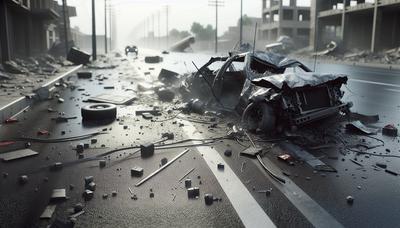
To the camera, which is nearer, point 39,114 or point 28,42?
point 39,114

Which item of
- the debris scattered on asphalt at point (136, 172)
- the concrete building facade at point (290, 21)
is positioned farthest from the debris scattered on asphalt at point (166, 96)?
the concrete building facade at point (290, 21)

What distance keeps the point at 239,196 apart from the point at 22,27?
3369cm

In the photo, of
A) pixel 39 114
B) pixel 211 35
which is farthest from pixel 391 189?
pixel 211 35

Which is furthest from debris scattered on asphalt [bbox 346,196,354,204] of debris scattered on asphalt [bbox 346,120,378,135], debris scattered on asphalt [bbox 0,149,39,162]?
debris scattered on asphalt [bbox 0,149,39,162]

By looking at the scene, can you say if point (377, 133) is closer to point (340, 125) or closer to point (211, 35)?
point (340, 125)

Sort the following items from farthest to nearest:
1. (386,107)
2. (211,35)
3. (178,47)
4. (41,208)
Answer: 1. (211,35)
2. (178,47)
3. (386,107)
4. (41,208)

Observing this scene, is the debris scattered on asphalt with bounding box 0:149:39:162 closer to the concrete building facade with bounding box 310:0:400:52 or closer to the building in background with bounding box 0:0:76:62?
the building in background with bounding box 0:0:76:62

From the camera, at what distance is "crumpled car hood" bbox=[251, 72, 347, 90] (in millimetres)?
6613

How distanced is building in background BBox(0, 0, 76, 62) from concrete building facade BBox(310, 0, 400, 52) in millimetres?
29458

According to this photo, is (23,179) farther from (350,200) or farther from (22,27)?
(22,27)

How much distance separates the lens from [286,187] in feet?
14.6

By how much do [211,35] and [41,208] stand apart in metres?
141

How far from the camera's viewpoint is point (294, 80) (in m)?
6.78

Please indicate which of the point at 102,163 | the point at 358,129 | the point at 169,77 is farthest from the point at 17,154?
the point at 169,77
